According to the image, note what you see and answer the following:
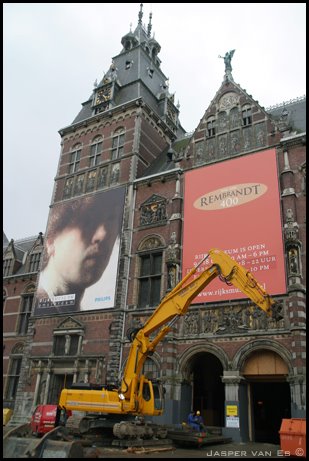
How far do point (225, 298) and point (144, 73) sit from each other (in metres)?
24.0

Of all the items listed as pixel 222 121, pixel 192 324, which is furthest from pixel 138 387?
pixel 222 121

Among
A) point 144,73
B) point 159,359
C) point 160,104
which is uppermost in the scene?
point 144,73

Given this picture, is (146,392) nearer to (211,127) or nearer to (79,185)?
(211,127)

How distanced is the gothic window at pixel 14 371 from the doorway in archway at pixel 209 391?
552 inches

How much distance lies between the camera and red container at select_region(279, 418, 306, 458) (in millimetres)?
12773

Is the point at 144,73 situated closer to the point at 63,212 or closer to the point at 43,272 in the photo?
the point at 63,212

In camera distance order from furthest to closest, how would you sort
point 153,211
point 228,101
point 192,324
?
point 228,101 → point 153,211 → point 192,324

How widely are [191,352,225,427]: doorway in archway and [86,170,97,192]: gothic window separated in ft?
48.5

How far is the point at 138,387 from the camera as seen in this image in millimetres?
15258

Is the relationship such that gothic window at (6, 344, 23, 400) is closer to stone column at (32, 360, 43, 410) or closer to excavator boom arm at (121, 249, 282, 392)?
stone column at (32, 360, 43, 410)

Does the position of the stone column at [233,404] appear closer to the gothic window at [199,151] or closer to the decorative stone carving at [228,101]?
the gothic window at [199,151]

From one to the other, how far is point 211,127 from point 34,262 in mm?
19277

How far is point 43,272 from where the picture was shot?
29078mm

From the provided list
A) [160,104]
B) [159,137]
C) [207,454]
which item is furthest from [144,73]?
[207,454]
